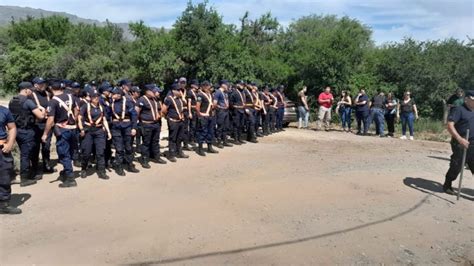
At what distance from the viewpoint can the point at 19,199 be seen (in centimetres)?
715

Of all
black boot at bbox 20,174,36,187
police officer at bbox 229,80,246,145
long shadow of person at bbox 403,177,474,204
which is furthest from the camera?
police officer at bbox 229,80,246,145

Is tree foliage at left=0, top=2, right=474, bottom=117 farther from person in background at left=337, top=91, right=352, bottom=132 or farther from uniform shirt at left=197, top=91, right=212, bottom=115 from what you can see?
uniform shirt at left=197, top=91, right=212, bottom=115

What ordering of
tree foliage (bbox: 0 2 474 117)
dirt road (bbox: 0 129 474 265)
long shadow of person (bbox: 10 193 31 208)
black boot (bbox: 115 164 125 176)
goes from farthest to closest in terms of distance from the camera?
tree foliage (bbox: 0 2 474 117) → black boot (bbox: 115 164 125 176) → long shadow of person (bbox: 10 193 31 208) → dirt road (bbox: 0 129 474 265)

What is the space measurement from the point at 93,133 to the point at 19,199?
1964 millimetres

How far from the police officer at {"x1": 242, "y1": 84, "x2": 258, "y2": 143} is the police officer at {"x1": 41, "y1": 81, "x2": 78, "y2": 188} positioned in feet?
19.5

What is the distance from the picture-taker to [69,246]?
526 cm

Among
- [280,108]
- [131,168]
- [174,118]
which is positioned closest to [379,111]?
[280,108]

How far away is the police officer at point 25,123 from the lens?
7871mm

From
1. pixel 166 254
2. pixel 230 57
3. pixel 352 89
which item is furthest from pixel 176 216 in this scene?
pixel 230 57

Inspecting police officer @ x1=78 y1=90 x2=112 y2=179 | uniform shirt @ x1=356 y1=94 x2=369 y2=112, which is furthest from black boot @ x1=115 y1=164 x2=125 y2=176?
uniform shirt @ x1=356 y1=94 x2=369 y2=112

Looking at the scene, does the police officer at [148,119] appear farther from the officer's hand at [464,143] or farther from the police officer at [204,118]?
the officer's hand at [464,143]

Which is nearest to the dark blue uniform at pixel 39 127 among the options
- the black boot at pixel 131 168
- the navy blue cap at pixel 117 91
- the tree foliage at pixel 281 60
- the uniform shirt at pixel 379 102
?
the navy blue cap at pixel 117 91

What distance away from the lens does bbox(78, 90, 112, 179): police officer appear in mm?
8633

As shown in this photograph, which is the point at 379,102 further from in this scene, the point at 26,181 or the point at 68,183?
the point at 26,181
